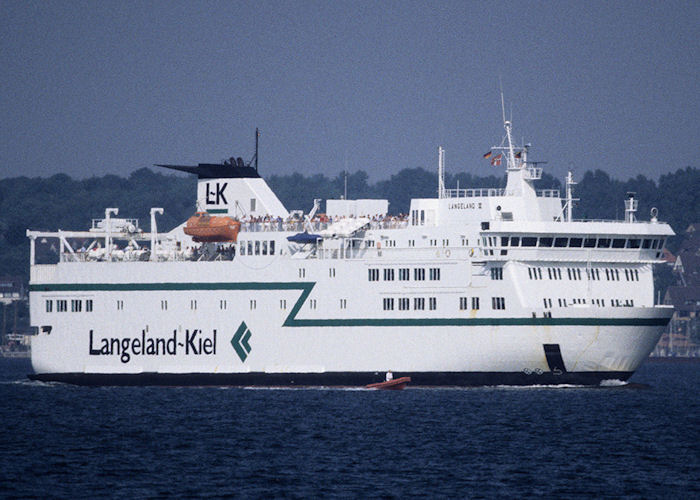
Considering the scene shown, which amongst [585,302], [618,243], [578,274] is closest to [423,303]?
[578,274]

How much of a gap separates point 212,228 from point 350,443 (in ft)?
68.6

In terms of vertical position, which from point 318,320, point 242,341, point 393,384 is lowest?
point 393,384

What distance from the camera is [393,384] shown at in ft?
190

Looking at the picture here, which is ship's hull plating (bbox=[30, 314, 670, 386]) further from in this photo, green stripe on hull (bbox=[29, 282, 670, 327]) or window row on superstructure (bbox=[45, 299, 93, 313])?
window row on superstructure (bbox=[45, 299, 93, 313])

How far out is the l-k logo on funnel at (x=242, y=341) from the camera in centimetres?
6034

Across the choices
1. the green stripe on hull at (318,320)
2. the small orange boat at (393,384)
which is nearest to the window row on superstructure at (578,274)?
the green stripe on hull at (318,320)

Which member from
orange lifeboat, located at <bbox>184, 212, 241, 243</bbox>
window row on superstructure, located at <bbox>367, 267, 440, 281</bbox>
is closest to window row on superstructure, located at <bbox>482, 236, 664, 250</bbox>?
window row on superstructure, located at <bbox>367, 267, 440, 281</bbox>

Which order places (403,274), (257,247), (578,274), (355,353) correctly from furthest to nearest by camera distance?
(257,247)
(355,353)
(403,274)
(578,274)

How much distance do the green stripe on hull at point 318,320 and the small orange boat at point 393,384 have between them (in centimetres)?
223

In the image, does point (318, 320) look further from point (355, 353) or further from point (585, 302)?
point (585, 302)

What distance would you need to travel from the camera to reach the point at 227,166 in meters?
65.4

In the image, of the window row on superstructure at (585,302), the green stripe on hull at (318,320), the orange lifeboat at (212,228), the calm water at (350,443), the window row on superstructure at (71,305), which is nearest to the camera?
the calm water at (350,443)

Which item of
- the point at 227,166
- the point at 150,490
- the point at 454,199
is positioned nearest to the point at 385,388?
the point at 454,199

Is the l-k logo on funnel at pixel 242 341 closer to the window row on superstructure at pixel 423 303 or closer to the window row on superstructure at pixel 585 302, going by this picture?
the window row on superstructure at pixel 423 303
